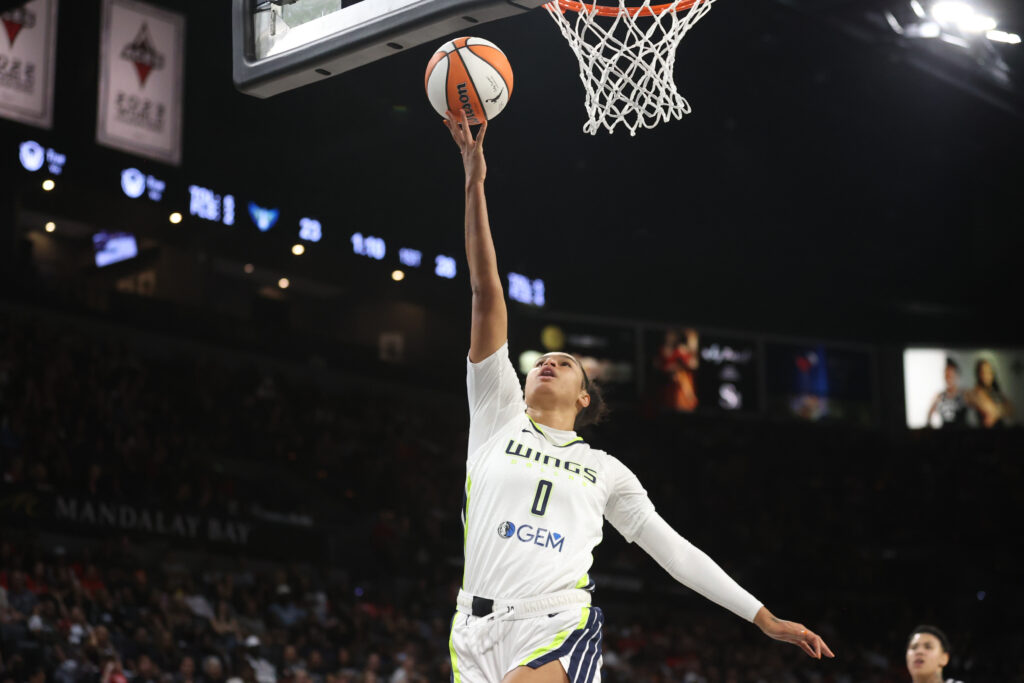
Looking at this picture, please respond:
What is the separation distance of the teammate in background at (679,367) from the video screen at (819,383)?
6.60ft

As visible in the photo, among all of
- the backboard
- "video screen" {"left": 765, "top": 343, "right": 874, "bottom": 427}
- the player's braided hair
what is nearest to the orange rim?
the backboard

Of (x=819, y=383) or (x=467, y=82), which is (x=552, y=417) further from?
(x=819, y=383)

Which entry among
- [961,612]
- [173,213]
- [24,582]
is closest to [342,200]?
[173,213]

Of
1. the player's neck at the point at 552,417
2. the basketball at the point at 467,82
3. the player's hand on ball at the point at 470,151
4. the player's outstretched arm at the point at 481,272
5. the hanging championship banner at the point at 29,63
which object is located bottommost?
A: the player's neck at the point at 552,417

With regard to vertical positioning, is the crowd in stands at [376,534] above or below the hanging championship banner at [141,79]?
below

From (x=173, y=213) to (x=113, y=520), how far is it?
4460 millimetres

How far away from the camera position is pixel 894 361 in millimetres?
26969

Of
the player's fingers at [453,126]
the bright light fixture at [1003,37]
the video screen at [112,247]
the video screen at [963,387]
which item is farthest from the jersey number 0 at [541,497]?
the video screen at [963,387]

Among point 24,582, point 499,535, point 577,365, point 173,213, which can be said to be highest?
point 173,213

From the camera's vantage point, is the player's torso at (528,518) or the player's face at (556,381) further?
the player's face at (556,381)

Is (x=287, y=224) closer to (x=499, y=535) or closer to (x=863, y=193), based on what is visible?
(x=863, y=193)

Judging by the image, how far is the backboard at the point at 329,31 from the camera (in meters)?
4.50

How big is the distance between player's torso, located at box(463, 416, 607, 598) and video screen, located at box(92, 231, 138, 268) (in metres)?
18.8

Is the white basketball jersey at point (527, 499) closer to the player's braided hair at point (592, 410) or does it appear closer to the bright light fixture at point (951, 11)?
the player's braided hair at point (592, 410)
